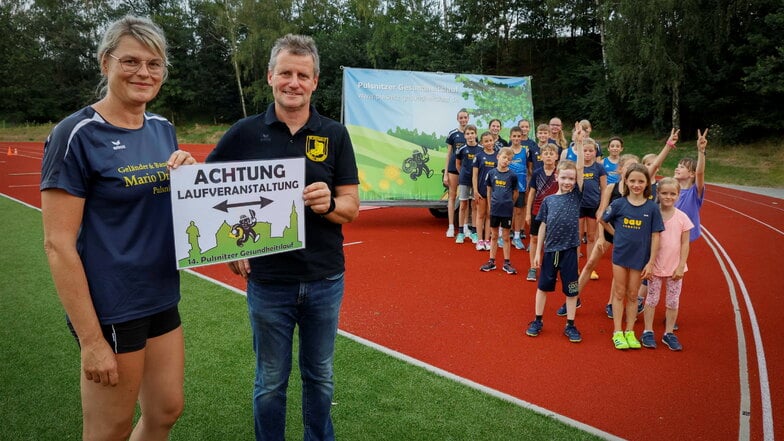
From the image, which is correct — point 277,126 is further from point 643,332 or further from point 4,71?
point 4,71

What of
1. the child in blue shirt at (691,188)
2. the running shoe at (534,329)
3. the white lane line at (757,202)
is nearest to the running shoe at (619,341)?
the running shoe at (534,329)

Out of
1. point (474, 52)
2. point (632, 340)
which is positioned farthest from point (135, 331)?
point (474, 52)

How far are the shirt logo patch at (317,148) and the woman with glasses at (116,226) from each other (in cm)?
53

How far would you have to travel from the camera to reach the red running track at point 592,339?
366 cm

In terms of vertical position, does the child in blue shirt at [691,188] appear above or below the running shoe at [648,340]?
above

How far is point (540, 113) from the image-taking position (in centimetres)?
3309

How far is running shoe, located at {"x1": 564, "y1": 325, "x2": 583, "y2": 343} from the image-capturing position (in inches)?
190

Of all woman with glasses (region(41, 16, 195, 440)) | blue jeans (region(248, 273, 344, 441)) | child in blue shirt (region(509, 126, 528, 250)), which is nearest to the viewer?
woman with glasses (region(41, 16, 195, 440))

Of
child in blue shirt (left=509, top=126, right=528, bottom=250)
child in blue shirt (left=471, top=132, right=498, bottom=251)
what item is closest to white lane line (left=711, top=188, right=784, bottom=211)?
child in blue shirt (left=509, top=126, right=528, bottom=250)

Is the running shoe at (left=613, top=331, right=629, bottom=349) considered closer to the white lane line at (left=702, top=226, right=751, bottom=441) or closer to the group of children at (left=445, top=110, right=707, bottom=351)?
the group of children at (left=445, top=110, right=707, bottom=351)

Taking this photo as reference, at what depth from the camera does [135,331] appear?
2.01 meters

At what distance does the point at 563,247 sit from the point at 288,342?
326 centimetres

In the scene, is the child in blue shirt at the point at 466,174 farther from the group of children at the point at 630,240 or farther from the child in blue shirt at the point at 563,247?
the child in blue shirt at the point at 563,247

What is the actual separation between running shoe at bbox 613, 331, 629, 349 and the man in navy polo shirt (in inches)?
128
